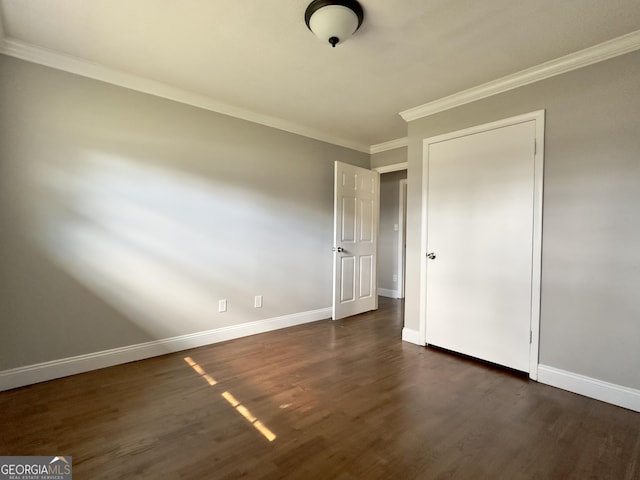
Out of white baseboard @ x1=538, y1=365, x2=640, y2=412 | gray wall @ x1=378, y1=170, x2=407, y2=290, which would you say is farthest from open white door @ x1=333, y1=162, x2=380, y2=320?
white baseboard @ x1=538, y1=365, x2=640, y2=412

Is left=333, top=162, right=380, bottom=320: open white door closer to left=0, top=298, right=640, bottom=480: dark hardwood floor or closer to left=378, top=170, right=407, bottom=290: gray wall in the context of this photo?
left=378, top=170, right=407, bottom=290: gray wall

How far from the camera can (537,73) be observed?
7.67 ft

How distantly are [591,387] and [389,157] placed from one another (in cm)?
330

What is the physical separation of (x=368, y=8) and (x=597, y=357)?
9.11 feet

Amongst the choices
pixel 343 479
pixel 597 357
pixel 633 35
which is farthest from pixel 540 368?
pixel 633 35

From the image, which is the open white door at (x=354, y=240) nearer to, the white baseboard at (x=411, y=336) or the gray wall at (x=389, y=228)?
the white baseboard at (x=411, y=336)

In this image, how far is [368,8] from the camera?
1741 mm

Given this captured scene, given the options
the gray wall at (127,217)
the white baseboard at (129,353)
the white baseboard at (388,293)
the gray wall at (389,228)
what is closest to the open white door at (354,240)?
the gray wall at (127,217)

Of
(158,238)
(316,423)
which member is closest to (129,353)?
(158,238)

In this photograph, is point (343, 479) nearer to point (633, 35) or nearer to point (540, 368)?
point (540, 368)

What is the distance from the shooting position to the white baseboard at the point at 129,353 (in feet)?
7.13

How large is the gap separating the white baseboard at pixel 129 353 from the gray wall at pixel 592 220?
2654 mm

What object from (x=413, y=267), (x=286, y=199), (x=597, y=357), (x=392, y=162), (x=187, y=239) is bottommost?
(x=597, y=357)

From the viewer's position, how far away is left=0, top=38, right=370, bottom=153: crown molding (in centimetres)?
215
